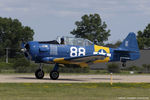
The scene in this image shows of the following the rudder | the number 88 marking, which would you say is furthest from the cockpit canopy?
the rudder

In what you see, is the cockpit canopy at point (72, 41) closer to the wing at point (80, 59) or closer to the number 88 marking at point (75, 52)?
the number 88 marking at point (75, 52)

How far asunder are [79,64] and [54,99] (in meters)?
12.4

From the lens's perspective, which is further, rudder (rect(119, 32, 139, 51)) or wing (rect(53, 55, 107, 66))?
rudder (rect(119, 32, 139, 51))

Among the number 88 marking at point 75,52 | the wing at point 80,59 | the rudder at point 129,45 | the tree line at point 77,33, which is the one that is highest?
the tree line at point 77,33

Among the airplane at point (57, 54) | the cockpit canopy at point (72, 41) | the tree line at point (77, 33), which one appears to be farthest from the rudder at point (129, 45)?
the tree line at point (77, 33)

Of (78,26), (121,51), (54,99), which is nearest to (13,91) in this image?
(54,99)

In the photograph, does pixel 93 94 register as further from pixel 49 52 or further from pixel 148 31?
pixel 148 31

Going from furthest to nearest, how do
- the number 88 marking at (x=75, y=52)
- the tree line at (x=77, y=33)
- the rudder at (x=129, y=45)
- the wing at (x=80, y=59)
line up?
the tree line at (x=77, y=33), the rudder at (x=129, y=45), the number 88 marking at (x=75, y=52), the wing at (x=80, y=59)

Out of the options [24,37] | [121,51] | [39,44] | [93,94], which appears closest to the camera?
[93,94]

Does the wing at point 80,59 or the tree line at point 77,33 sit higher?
the tree line at point 77,33

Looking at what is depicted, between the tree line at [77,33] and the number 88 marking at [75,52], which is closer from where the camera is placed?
the number 88 marking at [75,52]

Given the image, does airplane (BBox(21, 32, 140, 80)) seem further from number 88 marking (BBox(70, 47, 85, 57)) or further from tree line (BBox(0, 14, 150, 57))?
tree line (BBox(0, 14, 150, 57))

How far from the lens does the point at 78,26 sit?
111375 mm

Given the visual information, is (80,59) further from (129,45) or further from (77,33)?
(77,33)
